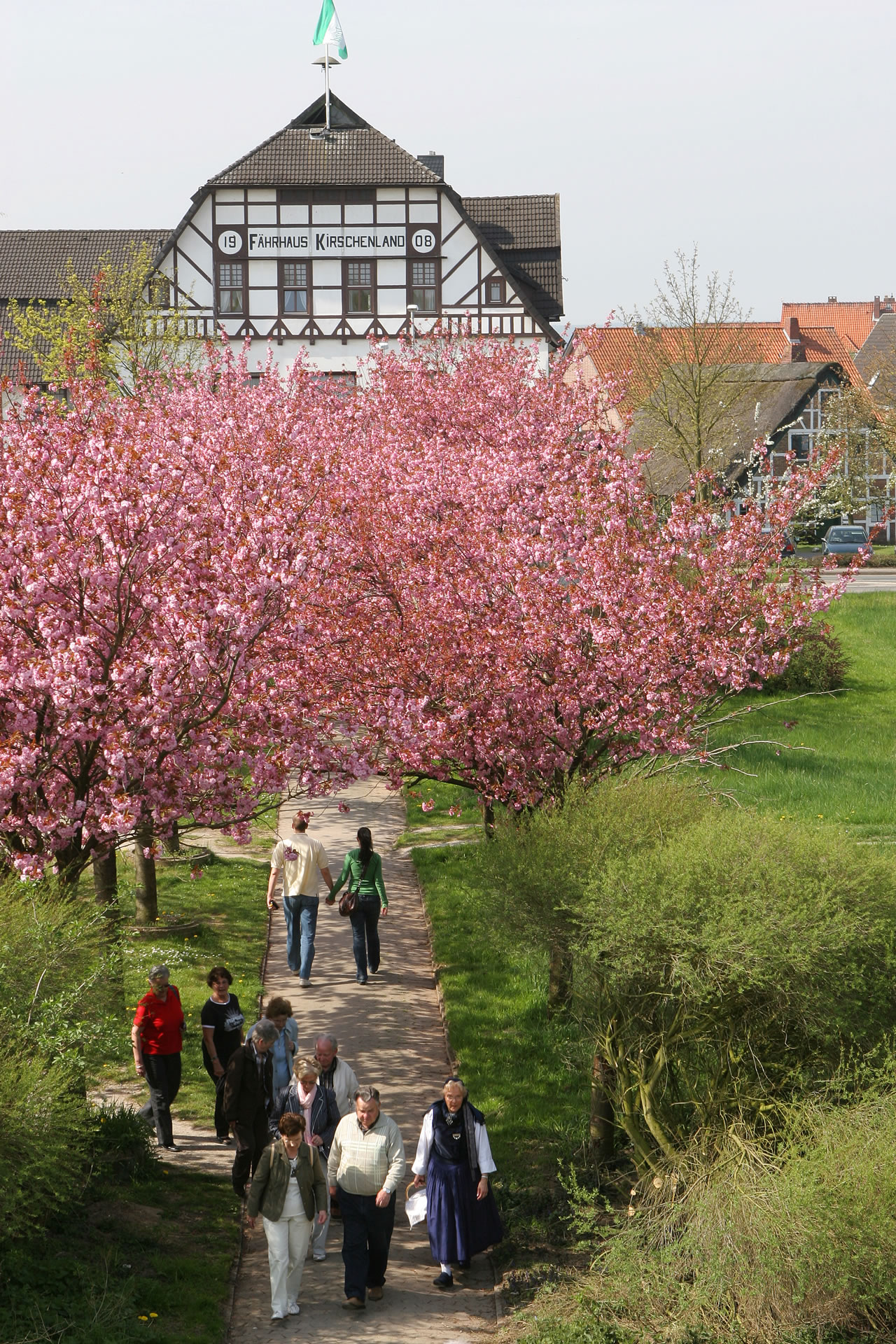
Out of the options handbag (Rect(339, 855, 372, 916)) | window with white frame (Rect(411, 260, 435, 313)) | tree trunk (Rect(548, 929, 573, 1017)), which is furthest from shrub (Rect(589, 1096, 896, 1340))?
window with white frame (Rect(411, 260, 435, 313))

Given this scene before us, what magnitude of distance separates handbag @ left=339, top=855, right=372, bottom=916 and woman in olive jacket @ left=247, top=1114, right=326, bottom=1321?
18.2 ft

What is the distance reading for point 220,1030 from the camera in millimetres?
11383

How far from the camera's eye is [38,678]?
10594 millimetres

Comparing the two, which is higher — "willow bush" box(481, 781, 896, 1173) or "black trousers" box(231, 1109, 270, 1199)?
"willow bush" box(481, 781, 896, 1173)

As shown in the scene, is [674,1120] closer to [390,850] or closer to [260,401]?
[390,850]

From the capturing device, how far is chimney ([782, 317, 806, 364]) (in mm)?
73438

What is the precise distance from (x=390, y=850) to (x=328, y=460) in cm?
590

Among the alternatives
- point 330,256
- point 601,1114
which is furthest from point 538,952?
point 330,256

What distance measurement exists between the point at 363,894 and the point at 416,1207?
5.41 metres

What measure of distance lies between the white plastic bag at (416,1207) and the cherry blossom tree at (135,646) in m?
3.49

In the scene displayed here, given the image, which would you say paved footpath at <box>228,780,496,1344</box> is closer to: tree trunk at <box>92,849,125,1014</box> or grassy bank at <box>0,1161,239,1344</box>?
grassy bank at <box>0,1161,239,1344</box>

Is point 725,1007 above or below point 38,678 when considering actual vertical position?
below

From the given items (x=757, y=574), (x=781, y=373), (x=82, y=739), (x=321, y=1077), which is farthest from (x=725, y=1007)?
(x=781, y=373)

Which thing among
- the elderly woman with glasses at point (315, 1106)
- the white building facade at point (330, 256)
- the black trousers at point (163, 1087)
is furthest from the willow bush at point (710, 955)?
the white building facade at point (330, 256)
